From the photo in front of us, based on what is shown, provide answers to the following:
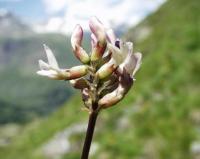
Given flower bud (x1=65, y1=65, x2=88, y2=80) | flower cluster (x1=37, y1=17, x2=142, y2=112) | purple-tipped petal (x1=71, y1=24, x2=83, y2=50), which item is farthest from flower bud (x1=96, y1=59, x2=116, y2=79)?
purple-tipped petal (x1=71, y1=24, x2=83, y2=50)

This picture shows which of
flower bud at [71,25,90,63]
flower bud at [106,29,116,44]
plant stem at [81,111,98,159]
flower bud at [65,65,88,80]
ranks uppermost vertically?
flower bud at [106,29,116,44]

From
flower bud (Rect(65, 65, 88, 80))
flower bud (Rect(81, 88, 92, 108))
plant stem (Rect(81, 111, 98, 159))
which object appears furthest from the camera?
flower bud (Rect(65, 65, 88, 80))

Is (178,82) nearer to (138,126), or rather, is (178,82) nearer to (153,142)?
(138,126)

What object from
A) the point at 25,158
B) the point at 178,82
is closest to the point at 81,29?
the point at 178,82

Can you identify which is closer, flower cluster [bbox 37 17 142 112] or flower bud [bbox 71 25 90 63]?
flower cluster [bbox 37 17 142 112]

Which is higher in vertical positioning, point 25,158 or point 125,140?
point 125,140

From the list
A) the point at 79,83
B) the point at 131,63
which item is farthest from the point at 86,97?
the point at 131,63

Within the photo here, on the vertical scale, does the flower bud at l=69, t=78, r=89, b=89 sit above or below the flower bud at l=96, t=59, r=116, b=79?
below

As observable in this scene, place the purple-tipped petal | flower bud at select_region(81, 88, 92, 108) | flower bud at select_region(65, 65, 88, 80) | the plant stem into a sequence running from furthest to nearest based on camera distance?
1. the purple-tipped petal
2. flower bud at select_region(65, 65, 88, 80)
3. flower bud at select_region(81, 88, 92, 108)
4. the plant stem

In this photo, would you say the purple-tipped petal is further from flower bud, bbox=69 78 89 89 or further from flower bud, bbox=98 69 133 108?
flower bud, bbox=98 69 133 108
